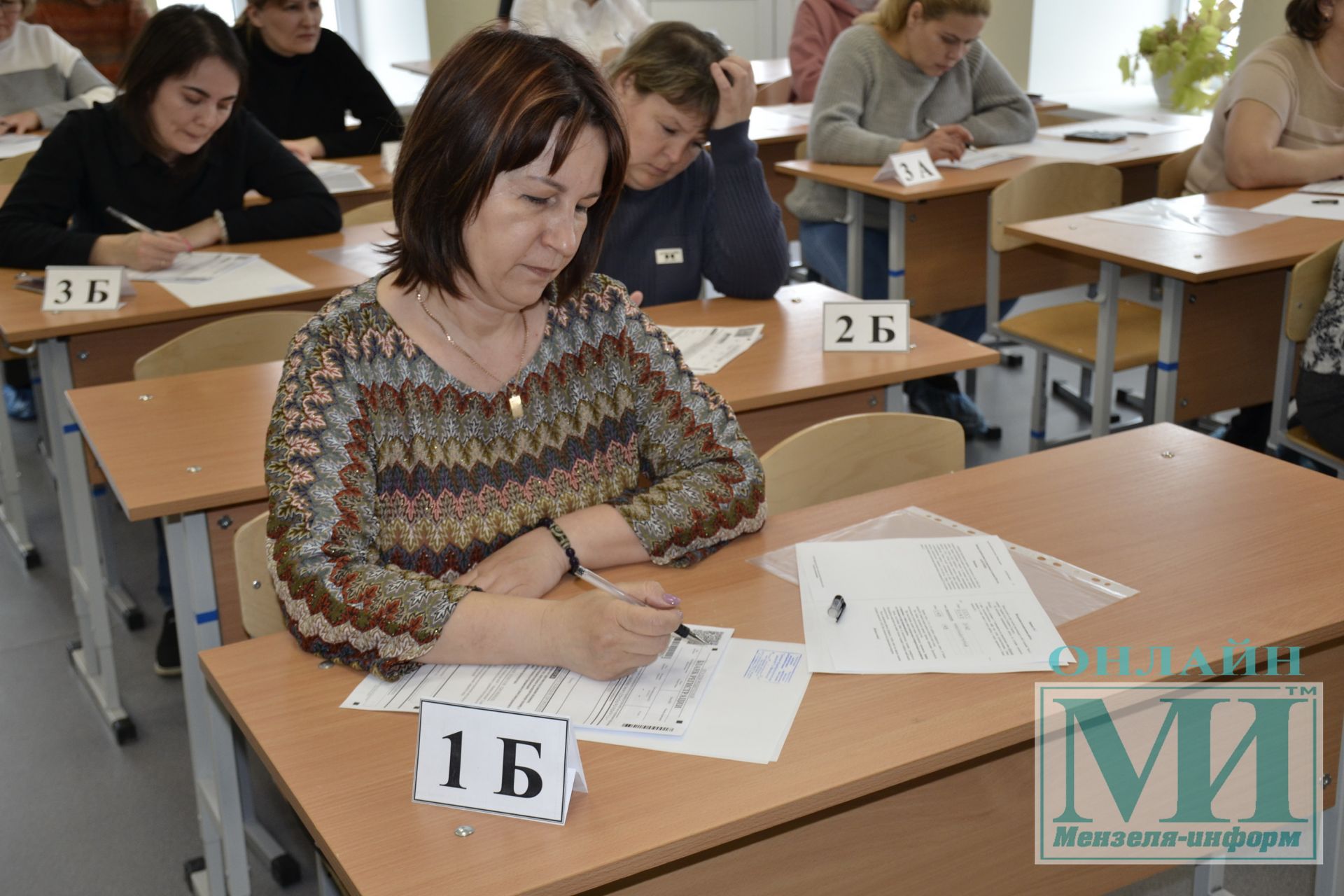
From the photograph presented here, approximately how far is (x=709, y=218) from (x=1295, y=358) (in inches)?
55.2

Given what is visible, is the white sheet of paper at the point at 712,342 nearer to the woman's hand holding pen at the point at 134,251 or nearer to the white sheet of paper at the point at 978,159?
the woman's hand holding pen at the point at 134,251

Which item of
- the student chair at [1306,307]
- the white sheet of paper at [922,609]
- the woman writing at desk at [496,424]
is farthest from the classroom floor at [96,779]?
the student chair at [1306,307]

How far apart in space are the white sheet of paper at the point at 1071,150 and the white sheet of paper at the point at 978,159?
0.03 meters

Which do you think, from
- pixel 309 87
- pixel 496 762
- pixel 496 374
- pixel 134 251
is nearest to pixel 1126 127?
pixel 309 87

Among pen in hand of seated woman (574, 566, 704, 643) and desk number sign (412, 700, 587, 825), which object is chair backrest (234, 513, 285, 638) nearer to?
pen in hand of seated woman (574, 566, 704, 643)

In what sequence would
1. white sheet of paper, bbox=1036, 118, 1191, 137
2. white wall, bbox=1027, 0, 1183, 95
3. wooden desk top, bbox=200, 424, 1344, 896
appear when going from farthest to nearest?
white wall, bbox=1027, 0, 1183, 95 → white sheet of paper, bbox=1036, 118, 1191, 137 → wooden desk top, bbox=200, 424, 1344, 896

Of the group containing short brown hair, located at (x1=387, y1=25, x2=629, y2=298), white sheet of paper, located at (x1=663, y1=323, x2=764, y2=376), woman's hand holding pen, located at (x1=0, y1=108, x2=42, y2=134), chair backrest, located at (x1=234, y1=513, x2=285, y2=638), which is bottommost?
chair backrest, located at (x1=234, y1=513, x2=285, y2=638)

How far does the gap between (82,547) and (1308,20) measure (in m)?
3.22

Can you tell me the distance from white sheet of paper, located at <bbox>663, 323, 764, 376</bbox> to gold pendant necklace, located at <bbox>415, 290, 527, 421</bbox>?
30.2 inches

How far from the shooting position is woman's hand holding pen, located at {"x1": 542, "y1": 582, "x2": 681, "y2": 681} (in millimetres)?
1124

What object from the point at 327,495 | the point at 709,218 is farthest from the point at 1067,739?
the point at 709,218

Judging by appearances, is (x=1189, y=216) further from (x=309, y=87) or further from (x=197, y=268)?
(x=309, y=87)

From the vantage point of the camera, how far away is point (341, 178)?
375 centimetres

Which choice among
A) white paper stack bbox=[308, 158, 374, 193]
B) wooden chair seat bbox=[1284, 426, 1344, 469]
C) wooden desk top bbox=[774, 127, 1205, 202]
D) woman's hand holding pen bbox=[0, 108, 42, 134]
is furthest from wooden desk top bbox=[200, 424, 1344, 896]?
woman's hand holding pen bbox=[0, 108, 42, 134]
